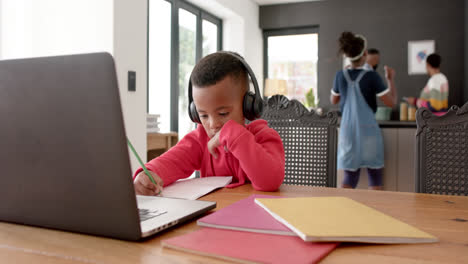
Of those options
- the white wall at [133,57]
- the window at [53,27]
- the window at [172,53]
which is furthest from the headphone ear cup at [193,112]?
A: the window at [172,53]

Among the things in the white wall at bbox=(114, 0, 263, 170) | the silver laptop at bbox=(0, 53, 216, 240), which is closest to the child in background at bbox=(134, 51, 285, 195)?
the silver laptop at bbox=(0, 53, 216, 240)

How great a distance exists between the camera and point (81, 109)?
1.52 feet

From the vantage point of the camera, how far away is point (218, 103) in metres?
1.03

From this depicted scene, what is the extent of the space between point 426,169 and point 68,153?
103 cm

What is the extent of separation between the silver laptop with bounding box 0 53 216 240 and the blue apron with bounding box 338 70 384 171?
7.99 ft

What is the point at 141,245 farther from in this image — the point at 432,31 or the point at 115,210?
the point at 432,31

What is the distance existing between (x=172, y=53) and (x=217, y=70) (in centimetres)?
314

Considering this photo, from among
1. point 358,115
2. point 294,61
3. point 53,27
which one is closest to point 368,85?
point 358,115

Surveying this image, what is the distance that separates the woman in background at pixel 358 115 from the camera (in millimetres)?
2730

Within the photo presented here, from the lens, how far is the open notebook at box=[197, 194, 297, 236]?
0.53m

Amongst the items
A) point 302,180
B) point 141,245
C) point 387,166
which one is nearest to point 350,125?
point 387,166

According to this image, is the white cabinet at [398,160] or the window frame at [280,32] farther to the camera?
the window frame at [280,32]

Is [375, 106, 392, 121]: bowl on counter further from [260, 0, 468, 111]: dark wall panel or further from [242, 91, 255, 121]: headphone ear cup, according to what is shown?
[242, 91, 255, 121]: headphone ear cup

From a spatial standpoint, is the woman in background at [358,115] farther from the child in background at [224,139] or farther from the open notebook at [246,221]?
the open notebook at [246,221]
